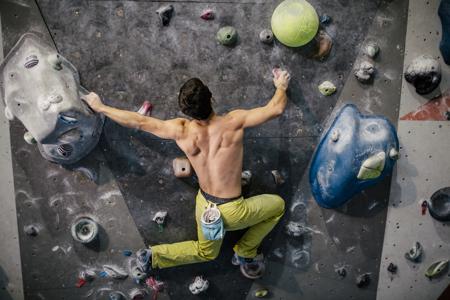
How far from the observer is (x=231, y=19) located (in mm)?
3602

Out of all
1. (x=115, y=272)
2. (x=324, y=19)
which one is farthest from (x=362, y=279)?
(x=324, y=19)

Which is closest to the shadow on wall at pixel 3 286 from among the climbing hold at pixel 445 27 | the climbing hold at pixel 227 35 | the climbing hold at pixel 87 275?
the climbing hold at pixel 87 275

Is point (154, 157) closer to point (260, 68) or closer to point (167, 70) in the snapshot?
point (167, 70)

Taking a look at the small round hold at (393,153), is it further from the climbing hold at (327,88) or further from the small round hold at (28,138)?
the small round hold at (28,138)

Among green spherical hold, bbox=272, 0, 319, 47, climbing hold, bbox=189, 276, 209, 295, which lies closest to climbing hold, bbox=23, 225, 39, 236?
climbing hold, bbox=189, 276, 209, 295

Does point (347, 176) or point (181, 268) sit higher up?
point (347, 176)

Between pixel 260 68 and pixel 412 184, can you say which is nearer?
pixel 260 68

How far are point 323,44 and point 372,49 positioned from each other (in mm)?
389

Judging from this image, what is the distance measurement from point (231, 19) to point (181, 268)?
6.80 ft

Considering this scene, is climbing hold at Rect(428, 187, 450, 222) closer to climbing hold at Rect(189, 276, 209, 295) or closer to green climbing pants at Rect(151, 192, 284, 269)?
green climbing pants at Rect(151, 192, 284, 269)

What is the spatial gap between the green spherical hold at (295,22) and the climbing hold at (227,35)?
1.02 feet

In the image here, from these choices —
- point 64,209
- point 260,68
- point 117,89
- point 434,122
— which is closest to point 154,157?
point 117,89

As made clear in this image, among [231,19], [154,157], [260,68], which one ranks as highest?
[231,19]

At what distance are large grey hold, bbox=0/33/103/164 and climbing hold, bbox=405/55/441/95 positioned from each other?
2.48 meters
